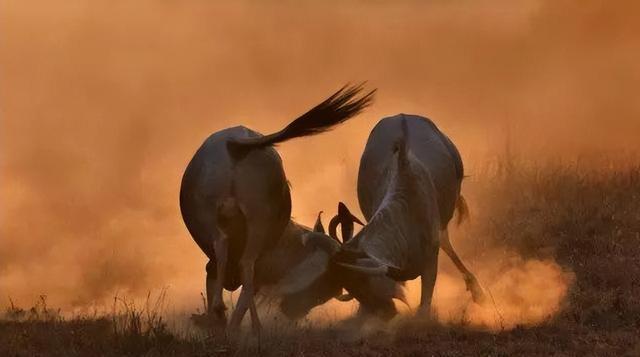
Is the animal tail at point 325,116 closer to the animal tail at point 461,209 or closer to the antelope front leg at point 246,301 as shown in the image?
the antelope front leg at point 246,301

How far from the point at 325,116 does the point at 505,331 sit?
2.27 meters

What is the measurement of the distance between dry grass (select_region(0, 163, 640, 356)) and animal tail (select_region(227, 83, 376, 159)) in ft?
5.20

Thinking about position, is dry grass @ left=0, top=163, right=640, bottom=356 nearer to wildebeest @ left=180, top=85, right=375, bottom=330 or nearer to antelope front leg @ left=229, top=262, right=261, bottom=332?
antelope front leg @ left=229, top=262, right=261, bottom=332

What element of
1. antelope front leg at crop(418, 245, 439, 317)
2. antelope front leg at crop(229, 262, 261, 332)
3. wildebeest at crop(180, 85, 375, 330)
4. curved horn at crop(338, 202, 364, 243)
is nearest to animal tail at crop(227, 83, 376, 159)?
wildebeest at crop(180, 85, 375, 330)

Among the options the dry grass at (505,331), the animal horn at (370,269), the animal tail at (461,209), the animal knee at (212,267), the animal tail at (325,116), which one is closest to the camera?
the dry grass at (505,331)

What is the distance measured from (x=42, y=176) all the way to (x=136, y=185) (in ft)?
7.13

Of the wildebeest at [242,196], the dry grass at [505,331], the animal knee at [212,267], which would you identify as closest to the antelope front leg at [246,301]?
the wildebeest at [242,196]

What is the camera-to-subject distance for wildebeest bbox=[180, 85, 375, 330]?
8.94m

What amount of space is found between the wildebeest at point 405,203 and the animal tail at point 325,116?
2.72 ft

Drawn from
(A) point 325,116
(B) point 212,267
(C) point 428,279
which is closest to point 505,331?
(C) point 428,279

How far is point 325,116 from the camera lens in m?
8.95

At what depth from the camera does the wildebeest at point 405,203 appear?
884 centimetres

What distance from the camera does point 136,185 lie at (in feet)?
65.1

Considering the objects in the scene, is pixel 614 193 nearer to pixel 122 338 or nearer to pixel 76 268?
pixel 76 268
